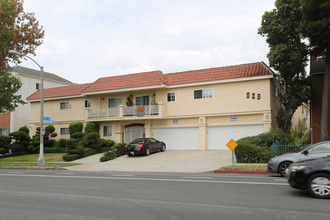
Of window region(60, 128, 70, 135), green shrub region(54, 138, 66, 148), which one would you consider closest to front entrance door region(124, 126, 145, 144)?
green shrub region(54, 138, 66, 148)

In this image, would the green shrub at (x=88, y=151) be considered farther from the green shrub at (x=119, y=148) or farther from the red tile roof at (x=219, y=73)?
the red tile roof at (x=219, y=73)

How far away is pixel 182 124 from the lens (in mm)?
27812

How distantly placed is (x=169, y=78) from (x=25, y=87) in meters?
22.0

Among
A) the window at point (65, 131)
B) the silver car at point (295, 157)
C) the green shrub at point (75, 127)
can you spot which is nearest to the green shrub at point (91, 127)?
the green shrub at point (75, 127)

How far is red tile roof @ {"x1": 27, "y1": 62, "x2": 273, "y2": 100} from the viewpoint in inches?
1016

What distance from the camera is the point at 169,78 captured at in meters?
29.4

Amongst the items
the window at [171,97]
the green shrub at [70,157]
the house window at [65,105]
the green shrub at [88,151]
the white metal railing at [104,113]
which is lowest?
the green shrub at [70,157]

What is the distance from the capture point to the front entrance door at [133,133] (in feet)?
98.1

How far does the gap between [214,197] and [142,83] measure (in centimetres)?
2176

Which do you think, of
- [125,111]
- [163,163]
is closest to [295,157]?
[163,163]

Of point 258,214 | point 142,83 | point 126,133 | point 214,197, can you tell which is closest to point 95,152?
point 126,133

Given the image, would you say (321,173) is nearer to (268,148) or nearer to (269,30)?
(268,148)

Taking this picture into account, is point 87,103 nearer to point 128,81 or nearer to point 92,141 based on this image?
point 128,81

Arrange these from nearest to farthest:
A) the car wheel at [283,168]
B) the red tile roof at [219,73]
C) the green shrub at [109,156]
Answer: the car wheel at [283,168] → the green shrub at [109,156] → the red tile roof at [219,73]
